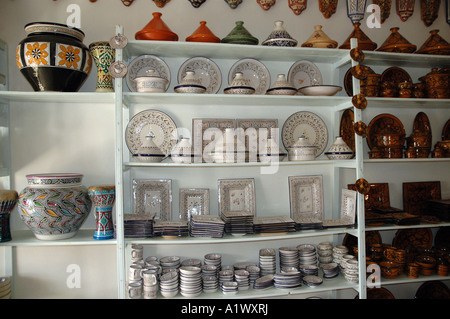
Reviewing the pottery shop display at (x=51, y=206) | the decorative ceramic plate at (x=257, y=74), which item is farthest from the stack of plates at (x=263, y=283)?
the decorative ceramic plate at (x=257, y=74)

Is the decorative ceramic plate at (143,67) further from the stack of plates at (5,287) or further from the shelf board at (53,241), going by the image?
the stack of plates at (5,287)

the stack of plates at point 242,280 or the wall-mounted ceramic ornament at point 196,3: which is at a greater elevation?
the wall-mounted ceramic ornament at point 196,3

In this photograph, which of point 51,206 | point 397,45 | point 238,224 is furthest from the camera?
point 397,45

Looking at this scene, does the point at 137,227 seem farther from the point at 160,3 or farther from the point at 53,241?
the point at 160,3

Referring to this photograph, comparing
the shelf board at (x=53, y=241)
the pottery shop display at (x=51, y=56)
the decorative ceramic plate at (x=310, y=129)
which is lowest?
the shelf board at (x=53, y=241)

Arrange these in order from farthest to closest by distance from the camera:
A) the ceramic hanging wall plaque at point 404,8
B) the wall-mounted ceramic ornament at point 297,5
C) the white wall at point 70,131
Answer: the ceramic hanging wall plaque at point 404,8 → the wall-mounted ceramic ornament at point 297,5 → the white wall at point 70,131

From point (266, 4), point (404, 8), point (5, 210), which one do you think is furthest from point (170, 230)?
point (404, 8)

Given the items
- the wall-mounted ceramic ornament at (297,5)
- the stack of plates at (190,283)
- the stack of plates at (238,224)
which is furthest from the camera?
the wall-mounted ceramic ornament at (297,5)

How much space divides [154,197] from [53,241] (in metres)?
0.60

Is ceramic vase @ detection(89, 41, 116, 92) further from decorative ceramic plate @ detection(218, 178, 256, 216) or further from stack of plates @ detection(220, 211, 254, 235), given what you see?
stack of plates @ detection(220, 211, 254, 235)

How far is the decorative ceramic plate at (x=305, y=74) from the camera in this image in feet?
6.94

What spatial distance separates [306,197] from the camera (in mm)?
2146

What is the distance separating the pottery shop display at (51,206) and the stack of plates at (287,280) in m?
1.18

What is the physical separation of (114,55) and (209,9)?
739 mm
